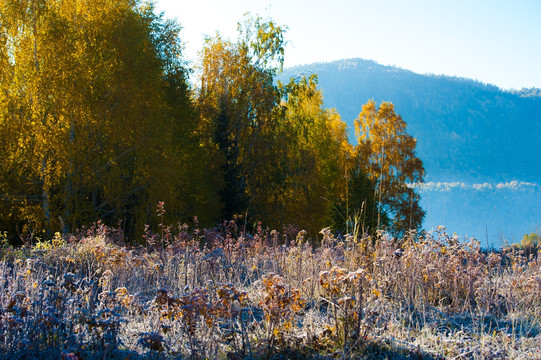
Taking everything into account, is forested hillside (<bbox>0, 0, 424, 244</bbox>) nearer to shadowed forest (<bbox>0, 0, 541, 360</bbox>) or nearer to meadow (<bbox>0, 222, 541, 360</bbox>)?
shadowed forest (<bbox>0, 0, 541, 360</bbox>)

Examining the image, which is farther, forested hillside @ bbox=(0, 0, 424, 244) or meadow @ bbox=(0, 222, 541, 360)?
forested hillside @ bbox=(0, 0, 424, 244)

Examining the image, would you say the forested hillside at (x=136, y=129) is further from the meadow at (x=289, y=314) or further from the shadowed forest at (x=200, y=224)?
the meadow at (x=289, y=314)

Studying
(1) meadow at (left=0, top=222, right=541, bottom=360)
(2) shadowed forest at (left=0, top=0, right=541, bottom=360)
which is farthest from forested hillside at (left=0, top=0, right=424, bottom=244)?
(1) meadow at (left=0, top=222, right=541, bottom=360)

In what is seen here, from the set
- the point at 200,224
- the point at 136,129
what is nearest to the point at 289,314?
the point at 136,129

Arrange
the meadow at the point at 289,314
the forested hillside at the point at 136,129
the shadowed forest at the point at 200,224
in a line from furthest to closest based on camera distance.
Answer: the forested hillside at the point at 136,129, the shadowed forest at the point at 200,224, the meadow at the point at 289,314

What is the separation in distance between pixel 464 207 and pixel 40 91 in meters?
167

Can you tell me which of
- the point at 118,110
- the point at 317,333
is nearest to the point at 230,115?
the point at 118,110

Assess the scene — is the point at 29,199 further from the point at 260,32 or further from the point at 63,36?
the point at 260,32

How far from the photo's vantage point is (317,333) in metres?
4.24

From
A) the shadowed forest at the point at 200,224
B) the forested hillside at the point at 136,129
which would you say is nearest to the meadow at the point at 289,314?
the shadowed forest at the point at 200,224

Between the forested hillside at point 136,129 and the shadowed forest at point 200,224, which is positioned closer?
the shadowed forest at point 200,224

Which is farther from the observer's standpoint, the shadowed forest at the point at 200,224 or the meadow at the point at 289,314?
the shadowed forest at the point at 200,224

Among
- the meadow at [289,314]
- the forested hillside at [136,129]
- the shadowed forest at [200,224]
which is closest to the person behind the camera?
the meadow at [289,314]

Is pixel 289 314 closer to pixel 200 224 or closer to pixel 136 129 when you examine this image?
pixel 136 129
